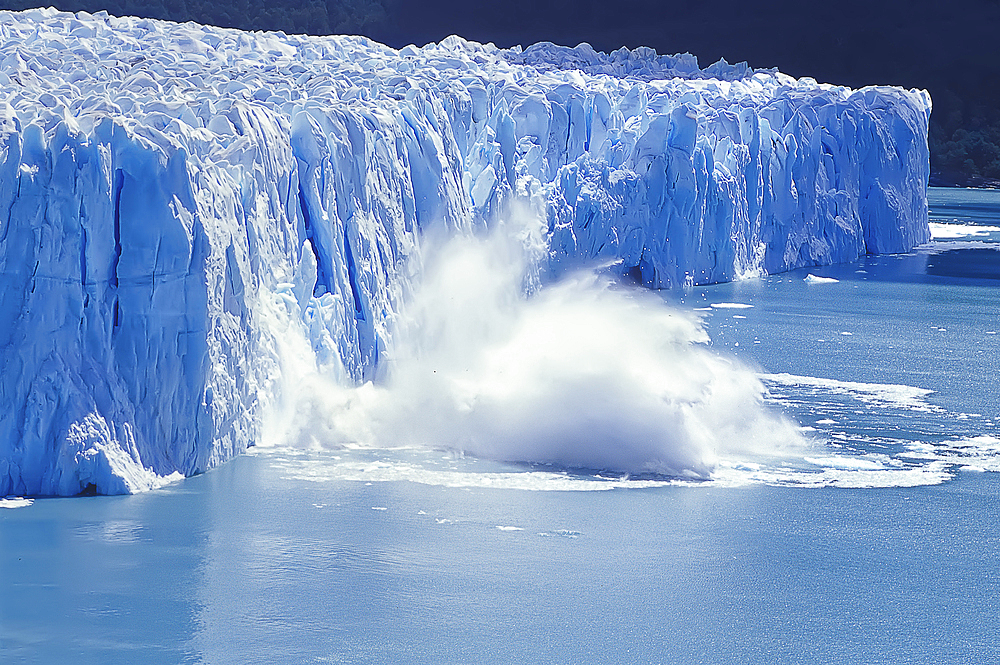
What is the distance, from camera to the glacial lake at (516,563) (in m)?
5.18

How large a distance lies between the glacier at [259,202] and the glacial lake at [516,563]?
1.49ft

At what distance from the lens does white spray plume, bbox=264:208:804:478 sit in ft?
25.6

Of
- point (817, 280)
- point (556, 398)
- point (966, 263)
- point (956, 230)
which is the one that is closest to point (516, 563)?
point (556, 398)

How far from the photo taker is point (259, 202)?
26.3 feet

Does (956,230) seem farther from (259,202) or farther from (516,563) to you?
(516,563)

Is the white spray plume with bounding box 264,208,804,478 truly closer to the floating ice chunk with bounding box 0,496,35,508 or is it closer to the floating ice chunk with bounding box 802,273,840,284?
the floating ice chunk with bounding box 0,496,35,508

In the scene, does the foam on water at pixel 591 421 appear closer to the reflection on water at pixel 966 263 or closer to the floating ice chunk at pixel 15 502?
the floating ice chunk at pixel 15 502

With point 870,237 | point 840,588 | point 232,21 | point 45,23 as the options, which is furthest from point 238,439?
point 232,21

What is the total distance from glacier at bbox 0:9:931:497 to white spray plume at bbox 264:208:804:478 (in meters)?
0.35

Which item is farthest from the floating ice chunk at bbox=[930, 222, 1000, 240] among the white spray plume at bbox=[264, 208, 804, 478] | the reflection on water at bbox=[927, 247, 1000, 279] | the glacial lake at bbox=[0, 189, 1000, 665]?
the glacial lake at bbox=[0, 189, 1000, 665]

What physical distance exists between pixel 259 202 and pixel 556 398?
→ 83.1 inches

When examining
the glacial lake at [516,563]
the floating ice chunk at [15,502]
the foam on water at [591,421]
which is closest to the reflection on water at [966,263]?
the foam on water at [591,421]

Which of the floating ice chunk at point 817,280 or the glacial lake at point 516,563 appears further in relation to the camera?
the floating ice chunk at point 817,280

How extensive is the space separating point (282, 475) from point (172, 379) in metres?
0.78
